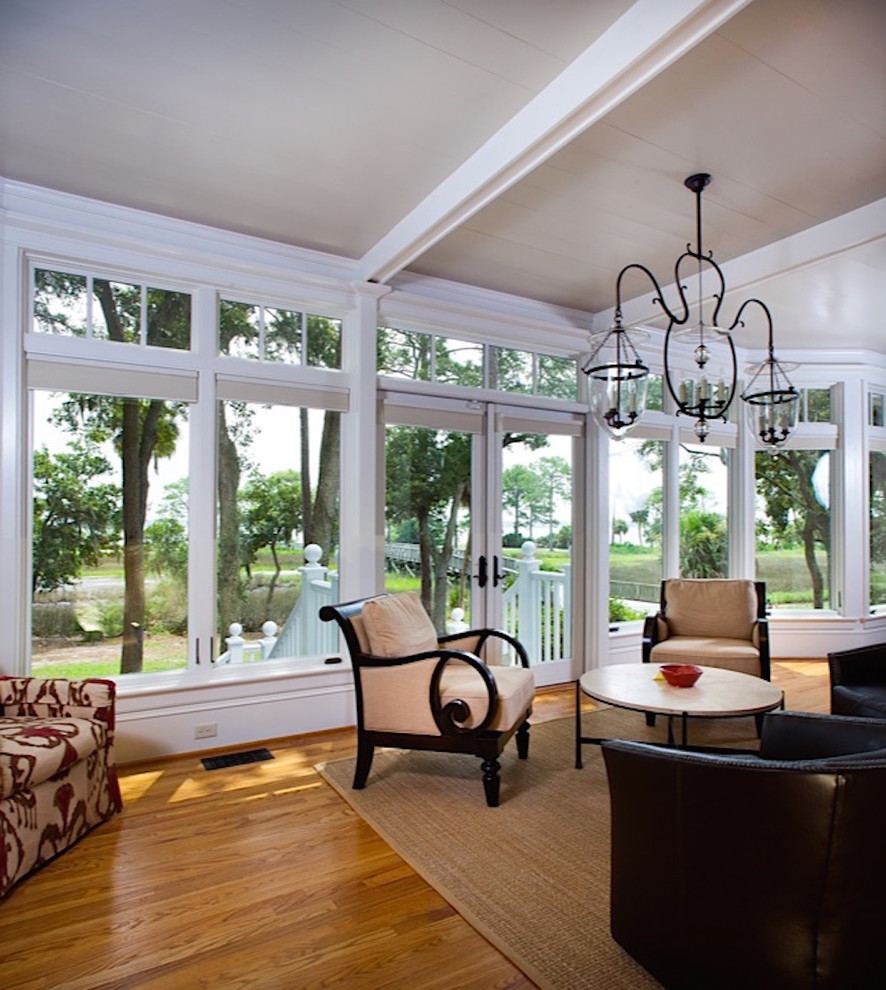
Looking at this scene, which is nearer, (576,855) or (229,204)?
(576,855)

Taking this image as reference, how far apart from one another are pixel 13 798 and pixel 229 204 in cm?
274

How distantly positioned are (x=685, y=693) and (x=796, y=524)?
12.9 ft

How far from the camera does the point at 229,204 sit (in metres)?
3.36

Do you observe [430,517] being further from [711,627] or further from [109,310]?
[109,310]

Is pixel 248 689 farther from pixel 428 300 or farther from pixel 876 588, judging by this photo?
pixel 876 588

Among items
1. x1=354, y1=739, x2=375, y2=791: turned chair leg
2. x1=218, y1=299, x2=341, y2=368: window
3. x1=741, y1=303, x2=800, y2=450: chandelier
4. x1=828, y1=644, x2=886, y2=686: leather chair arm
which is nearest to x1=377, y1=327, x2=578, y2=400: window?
x1=218, y1=299, x2=341, y2=368: window

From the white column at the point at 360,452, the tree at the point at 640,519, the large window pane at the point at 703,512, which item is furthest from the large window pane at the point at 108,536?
the large window pane at the point at 703,512

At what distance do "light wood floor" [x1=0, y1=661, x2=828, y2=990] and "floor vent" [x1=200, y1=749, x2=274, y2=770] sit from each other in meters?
0.36

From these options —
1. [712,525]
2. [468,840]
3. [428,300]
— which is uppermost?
[428,300]

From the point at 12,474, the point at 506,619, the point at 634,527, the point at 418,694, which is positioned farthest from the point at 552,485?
the point at 12,474

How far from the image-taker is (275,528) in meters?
3.93

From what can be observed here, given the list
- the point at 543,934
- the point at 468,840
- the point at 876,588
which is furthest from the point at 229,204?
the point at 876,588

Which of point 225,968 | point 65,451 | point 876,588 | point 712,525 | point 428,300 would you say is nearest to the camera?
point 225,968

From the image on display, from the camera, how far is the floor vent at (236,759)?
3389 millimetres
